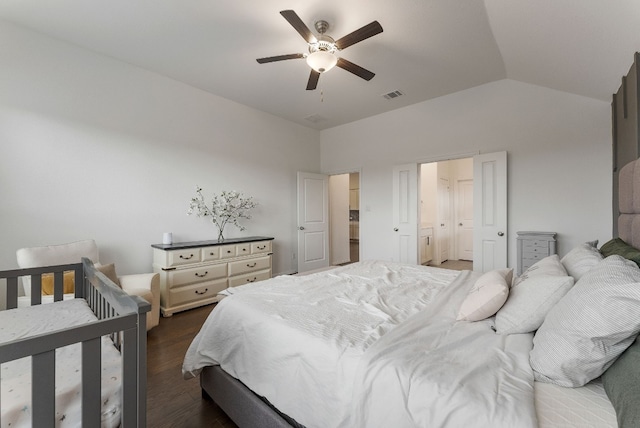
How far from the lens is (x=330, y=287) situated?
6.41 feet

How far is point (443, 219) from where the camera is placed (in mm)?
6324

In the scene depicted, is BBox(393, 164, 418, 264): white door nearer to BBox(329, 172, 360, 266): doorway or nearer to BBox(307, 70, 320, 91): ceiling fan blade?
BBox(329, 172, 360, 266): doorway

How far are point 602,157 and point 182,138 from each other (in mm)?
5270

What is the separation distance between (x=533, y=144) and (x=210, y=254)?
449 centimetres

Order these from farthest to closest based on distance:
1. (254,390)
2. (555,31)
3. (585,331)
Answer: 1. (555,31)
2. (254,390)
3. (585,331)

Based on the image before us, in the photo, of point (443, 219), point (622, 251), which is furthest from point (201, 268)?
point (443, 219)

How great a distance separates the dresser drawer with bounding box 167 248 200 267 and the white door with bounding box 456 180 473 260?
584 cm

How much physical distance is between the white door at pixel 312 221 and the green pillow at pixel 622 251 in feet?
13.7

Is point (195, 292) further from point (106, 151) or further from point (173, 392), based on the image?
point (106, 151)

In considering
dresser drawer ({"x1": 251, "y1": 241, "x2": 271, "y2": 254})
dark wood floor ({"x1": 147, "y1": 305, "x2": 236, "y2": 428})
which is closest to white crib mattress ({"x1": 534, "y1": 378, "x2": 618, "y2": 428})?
dark wood floor ({"x1": 147, "y1": 305, "x2": 236, "y2": 428})

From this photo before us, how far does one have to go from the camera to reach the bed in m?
0.79

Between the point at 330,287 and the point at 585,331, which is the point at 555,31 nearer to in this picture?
the point at 585,331

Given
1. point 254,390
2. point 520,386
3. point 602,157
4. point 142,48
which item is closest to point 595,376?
point 520,386

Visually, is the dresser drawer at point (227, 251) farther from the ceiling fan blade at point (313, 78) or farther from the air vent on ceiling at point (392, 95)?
the air vent on ceiling at point (392, 95)
